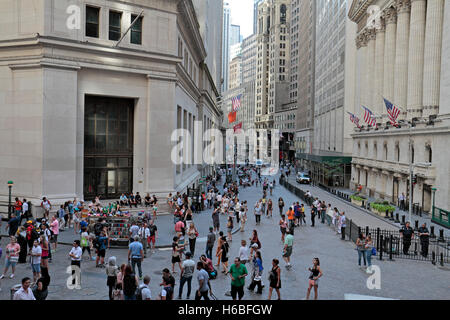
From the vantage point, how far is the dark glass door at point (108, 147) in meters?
28.4

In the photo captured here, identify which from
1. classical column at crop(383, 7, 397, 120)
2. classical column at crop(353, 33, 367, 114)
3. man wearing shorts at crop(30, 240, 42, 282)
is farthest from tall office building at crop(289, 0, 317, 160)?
man wearing shorts at crop(30, 240, 42, 282)

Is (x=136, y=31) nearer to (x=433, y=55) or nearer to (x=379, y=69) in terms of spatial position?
(x=433, y=55)

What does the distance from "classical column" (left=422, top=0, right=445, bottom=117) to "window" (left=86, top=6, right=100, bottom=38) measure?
26.5 meters

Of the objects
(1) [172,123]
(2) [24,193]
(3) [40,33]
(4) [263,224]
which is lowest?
(4) [263,224]

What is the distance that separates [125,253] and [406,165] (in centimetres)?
2889

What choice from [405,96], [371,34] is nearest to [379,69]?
[371,34]

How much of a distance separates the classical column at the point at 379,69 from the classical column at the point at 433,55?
13.3 metres

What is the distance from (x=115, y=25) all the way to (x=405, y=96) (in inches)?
1139

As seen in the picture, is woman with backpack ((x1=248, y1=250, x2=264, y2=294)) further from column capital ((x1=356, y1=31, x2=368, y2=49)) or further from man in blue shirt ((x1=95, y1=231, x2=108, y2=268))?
column capital ((x1=356, y1=31, x2=368, y2=49))

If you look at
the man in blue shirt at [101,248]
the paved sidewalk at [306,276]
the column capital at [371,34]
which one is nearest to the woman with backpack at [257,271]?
the paved sidewalk at [306,276]

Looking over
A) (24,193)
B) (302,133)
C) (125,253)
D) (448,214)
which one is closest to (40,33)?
(24,193)

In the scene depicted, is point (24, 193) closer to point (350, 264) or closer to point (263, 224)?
point (263, 224)

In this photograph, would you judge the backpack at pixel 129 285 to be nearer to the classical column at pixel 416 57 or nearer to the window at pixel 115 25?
the window at pixel 115 25
